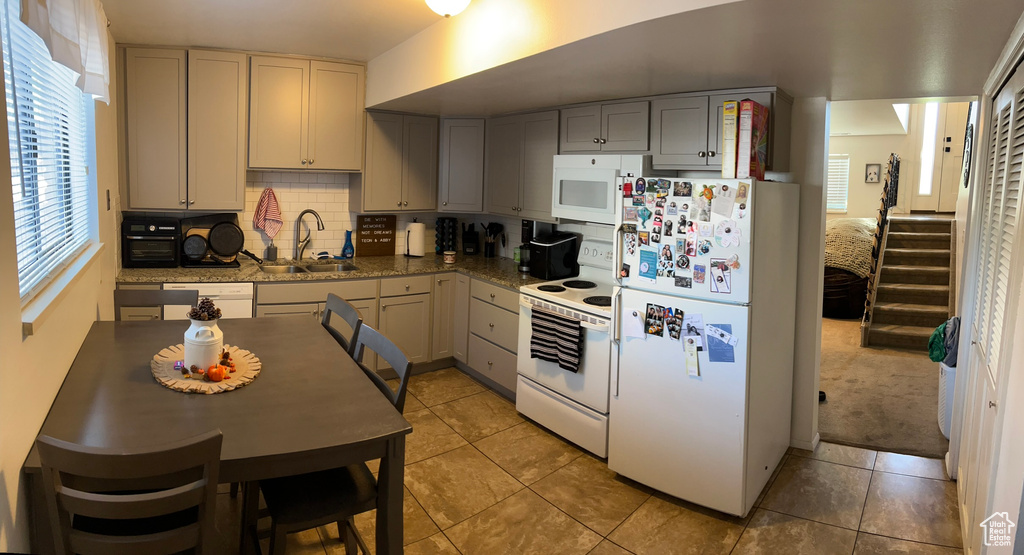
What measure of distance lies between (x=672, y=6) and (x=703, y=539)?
7.33ft

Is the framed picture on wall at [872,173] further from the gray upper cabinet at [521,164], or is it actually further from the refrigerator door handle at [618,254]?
the refrigerator door handle at [618,254]

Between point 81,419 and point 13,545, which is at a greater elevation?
point 81,419

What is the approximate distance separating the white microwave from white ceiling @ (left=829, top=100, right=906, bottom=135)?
2.21 m

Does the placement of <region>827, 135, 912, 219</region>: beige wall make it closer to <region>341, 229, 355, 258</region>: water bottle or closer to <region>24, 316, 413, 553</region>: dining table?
<region>341, 229, 355, 258</region>: water bottle

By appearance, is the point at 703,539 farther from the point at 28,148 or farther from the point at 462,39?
the point at 28,148

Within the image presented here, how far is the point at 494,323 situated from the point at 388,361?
216 cm

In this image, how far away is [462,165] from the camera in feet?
16.9

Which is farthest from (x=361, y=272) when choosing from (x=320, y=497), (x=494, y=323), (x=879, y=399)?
(x=879, y=399)

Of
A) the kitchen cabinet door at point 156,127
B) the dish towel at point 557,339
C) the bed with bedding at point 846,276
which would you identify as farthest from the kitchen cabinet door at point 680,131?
the bed with bedding at point 846,276

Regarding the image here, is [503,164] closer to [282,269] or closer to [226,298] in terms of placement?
[282,269]

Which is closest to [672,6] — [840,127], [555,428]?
[555,428]

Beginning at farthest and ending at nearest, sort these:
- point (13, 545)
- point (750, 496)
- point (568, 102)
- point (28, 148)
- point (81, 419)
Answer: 1. point (568, 102)
2. point (750, 496)
3. point (28, 148)
4. point (81, 419)
5. point (13, 545)

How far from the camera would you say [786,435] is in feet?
12.0

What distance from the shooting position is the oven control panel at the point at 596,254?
423cm
